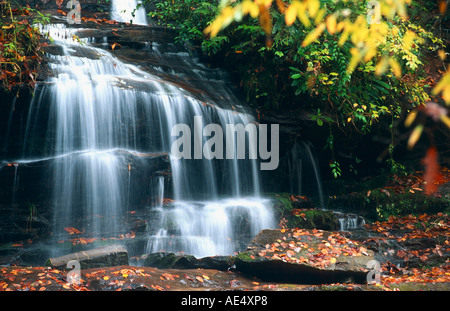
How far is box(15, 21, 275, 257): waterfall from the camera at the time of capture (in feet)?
24.5

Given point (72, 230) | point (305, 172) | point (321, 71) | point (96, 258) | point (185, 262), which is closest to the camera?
point (96, 258)

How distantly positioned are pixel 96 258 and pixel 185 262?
1411 mm

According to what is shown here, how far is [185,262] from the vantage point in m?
6.59

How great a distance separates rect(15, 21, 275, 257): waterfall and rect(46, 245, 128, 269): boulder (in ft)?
2.55

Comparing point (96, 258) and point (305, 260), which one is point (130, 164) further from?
point (305, 260)

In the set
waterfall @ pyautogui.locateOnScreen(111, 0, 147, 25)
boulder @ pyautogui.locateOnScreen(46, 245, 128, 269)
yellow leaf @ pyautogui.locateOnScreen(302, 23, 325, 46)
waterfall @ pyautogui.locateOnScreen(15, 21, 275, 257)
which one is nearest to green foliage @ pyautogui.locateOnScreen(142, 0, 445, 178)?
waterfall @ pyautogui.locateOnScreen(15, 21, 275, 257)

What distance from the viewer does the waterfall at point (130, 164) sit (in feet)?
24.5

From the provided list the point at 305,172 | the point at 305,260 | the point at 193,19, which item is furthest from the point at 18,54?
the point at 305,172

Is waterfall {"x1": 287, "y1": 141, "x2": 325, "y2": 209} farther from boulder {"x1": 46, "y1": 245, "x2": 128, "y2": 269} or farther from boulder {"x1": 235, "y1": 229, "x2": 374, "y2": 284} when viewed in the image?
boulder {"x1": 46, "y1": 245, "x2": 128, "y2": 269}

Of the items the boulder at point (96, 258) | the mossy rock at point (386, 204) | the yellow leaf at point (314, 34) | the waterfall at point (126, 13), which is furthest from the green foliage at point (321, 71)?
the yellow leaf at point (314, 34)

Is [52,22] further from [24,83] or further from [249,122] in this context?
[249,122]

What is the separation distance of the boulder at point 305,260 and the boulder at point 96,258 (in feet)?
6.08

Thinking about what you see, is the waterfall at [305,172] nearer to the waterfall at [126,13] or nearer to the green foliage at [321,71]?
the green foliage at [321,71]

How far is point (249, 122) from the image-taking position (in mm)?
10078
